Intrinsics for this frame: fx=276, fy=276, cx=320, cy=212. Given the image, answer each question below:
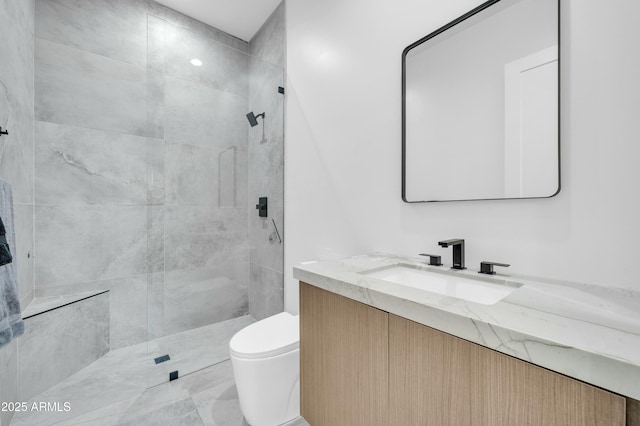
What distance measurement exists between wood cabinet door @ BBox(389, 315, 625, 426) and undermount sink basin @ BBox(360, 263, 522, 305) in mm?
349

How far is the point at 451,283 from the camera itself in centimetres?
101

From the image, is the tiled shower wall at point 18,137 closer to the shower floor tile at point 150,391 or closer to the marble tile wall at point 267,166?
the shower floor tile at point 150,391

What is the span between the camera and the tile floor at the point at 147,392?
143 cm

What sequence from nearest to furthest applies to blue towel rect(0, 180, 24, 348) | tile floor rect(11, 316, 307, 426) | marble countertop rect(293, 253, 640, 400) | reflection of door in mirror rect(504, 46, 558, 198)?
marble countertop rect(293, 253, 640, 400) → reflection of door in mirror rect(504, 46, 558, 198) → blue towel rect(0, 180, 24, 348) → tile floor rect(11, 316, 307, 426)

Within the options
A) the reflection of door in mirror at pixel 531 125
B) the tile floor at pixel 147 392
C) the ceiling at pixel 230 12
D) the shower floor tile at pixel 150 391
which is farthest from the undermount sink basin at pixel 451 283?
the ceiling at pixel 230 12

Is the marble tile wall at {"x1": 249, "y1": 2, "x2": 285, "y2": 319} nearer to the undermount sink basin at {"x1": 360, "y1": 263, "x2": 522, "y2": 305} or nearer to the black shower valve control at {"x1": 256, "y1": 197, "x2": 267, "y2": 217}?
the black shower valve control at {"x1": 256, "y1": 197, "x2": 267, "y2": 217}

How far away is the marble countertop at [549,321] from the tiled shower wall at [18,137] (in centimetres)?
173

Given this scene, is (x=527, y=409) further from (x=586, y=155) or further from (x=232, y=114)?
(x=232, y=114)

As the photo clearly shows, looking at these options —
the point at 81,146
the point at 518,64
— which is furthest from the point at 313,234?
the point at 81,146

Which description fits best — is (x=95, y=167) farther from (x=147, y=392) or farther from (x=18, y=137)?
(x=147, y=392)

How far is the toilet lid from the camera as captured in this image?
1.31 meters

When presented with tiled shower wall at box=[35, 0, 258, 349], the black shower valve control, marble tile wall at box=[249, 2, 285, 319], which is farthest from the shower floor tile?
the black shower valve control

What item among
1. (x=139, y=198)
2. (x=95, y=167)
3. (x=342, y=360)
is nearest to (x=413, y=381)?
(x=342, y=360)

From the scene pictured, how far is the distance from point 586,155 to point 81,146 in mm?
2761
